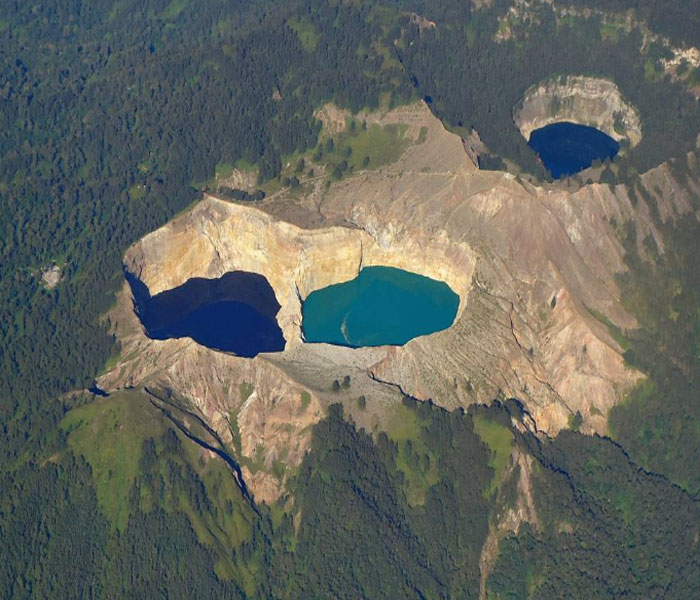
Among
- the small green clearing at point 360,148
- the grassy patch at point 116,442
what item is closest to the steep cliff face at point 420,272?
the small green clearing at point 360,148

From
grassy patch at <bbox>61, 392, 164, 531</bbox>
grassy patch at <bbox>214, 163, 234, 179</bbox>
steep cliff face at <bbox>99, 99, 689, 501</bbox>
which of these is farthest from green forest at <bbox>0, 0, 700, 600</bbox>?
grassy patch at <bbox>214, 163, 234, 179</bbox>

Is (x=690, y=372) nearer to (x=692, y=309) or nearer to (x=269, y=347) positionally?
(x=692, y=309)

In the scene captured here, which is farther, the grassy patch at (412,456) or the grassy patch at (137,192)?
the grassy patch at (137,192)

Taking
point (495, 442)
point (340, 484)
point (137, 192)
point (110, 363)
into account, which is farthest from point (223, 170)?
point (495, 442)

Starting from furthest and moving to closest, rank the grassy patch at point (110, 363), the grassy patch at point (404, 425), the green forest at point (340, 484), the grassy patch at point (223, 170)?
the grassy patch at point (223, 170) < the grassy patch at point (110, 363) < the grassy patch at point (404, 425) < the green forest at point (340, 484)

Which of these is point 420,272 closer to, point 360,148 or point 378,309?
point 378,309

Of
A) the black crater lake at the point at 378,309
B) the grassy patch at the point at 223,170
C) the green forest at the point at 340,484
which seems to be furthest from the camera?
the grassy patch at the point at 223,170

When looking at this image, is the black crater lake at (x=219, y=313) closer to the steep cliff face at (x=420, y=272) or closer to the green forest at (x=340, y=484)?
the steep cliff face at (x=420, y=272)
